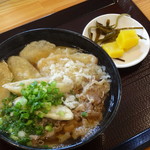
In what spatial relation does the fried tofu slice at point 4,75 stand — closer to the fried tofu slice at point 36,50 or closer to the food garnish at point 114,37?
the fried tofu slice at point 36,50

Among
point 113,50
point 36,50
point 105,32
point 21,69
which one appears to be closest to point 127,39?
point 113,50

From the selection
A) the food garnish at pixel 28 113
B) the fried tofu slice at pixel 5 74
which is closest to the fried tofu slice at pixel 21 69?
the fried tofu slice at pixel 5 74

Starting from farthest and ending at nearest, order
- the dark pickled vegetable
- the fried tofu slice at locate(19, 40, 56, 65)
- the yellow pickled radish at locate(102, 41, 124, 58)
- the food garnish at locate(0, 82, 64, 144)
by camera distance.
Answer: the dark pickled vegetable
the yellow pickled radish at locate(102, 41, 124, 58)
the fried tofu slice at locate(19, 40, 56, 65)
the food garnish at locate(0, 82, 64, 144)

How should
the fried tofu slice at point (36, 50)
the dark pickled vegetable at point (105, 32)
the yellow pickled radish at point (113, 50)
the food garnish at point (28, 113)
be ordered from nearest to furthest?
the food garnish at point (28, 113)
the fried tofu slice at point (36, 50)
the yellow pickled radish at point (113, 50)
the dark pickled vegetable at point (105, 32)

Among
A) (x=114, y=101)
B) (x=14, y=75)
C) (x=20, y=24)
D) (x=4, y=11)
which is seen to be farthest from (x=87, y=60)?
(x=4, y=11)

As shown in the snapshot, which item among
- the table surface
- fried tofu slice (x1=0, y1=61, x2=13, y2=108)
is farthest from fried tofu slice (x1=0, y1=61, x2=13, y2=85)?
the table surface

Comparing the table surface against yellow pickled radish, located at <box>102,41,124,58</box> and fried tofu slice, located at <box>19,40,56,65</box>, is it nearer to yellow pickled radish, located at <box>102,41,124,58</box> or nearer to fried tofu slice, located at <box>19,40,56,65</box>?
yellow pickled radish, located at <box>102,41,124,58</box>

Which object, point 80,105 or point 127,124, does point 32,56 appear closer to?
point 80,105
